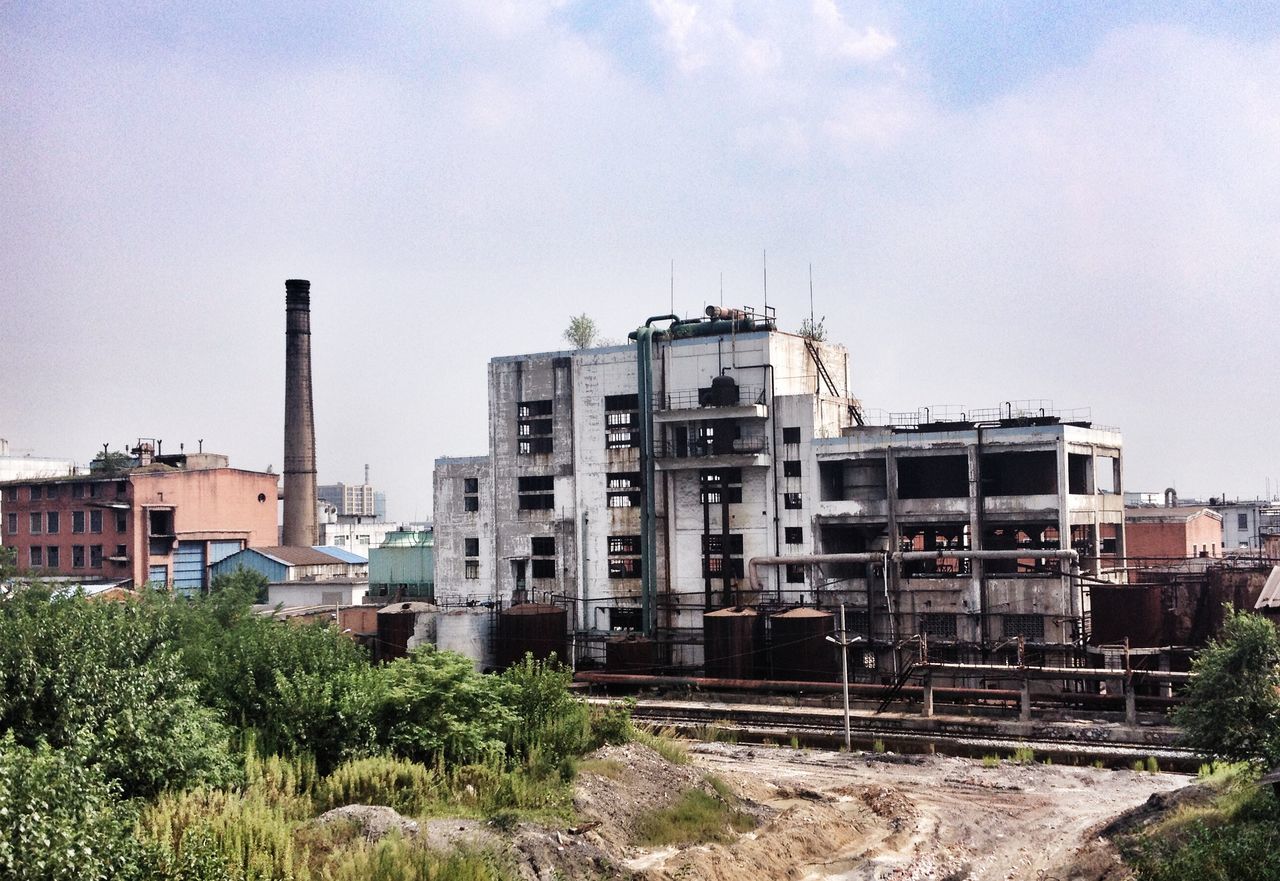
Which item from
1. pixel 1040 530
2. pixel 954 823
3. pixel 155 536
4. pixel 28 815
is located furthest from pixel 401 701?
pixel 155 536

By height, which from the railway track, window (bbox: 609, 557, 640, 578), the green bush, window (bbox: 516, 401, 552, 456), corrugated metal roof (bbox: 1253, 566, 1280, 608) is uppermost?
window (bbox: 516, 401, 552, 456)

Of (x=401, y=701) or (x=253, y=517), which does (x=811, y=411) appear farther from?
(x=253, y=517)

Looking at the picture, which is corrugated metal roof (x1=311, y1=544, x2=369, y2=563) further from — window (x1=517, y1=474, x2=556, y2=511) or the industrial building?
window (x1=517, y1=474, x2=556, y2=511)

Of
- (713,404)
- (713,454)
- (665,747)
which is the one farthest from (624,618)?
(665,747)

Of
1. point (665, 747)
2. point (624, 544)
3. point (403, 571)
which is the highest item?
point (624, 544)

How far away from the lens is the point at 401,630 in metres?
46.7

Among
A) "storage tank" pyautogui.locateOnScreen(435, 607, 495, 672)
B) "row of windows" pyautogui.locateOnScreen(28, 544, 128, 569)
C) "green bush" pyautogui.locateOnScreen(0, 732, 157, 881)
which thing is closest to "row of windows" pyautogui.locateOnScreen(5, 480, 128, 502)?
"row of windows" pyautogui.locateOnScreen(28, 544, 128, 569)

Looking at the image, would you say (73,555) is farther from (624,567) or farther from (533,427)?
(624,567)

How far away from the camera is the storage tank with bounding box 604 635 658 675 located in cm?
4309

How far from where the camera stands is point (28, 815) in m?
11.8

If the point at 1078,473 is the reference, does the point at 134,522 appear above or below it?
below

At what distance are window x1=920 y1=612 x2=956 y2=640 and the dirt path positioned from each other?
47.8 ft

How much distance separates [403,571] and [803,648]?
2692 centimetres

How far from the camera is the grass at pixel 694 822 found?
66.6ft
